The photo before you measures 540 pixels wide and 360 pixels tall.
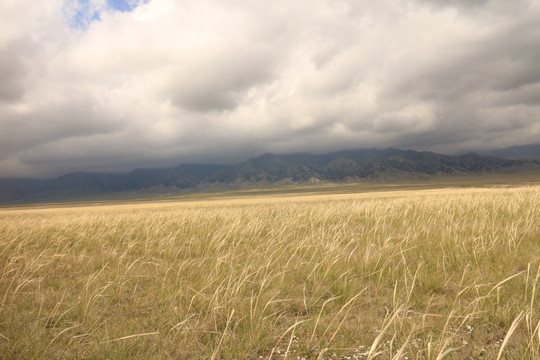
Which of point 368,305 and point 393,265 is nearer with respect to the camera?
point 368,305

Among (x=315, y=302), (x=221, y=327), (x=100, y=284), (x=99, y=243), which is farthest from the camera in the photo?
(x=99, y=243)

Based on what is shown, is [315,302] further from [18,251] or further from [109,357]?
[18,251]

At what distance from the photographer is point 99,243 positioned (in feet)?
23.5

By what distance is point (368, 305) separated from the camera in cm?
316

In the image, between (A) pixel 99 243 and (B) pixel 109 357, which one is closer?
(B) pixel 109 357

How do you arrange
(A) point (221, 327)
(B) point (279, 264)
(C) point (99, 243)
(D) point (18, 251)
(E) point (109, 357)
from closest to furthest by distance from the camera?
(E) point (109, 357)
(A) point (221, 327)
(B) point (279, 264)
(D) point (18, 251)
(C) point (99, 243)

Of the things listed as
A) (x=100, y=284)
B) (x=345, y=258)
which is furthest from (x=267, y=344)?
(x=100, y=284)

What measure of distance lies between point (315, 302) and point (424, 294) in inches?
54.7

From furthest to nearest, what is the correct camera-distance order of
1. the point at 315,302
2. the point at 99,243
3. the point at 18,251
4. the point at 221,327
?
the point at 99,243, the point at 18,251, the point at 315,302, the point at 221,327

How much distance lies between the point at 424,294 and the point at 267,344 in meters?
2.12

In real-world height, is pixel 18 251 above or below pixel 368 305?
above

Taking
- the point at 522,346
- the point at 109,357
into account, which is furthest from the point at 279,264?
the point at 522,346

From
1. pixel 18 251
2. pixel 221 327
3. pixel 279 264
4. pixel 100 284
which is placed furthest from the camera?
pixel 18 251

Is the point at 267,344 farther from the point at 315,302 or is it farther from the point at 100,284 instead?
the point at 100,284
